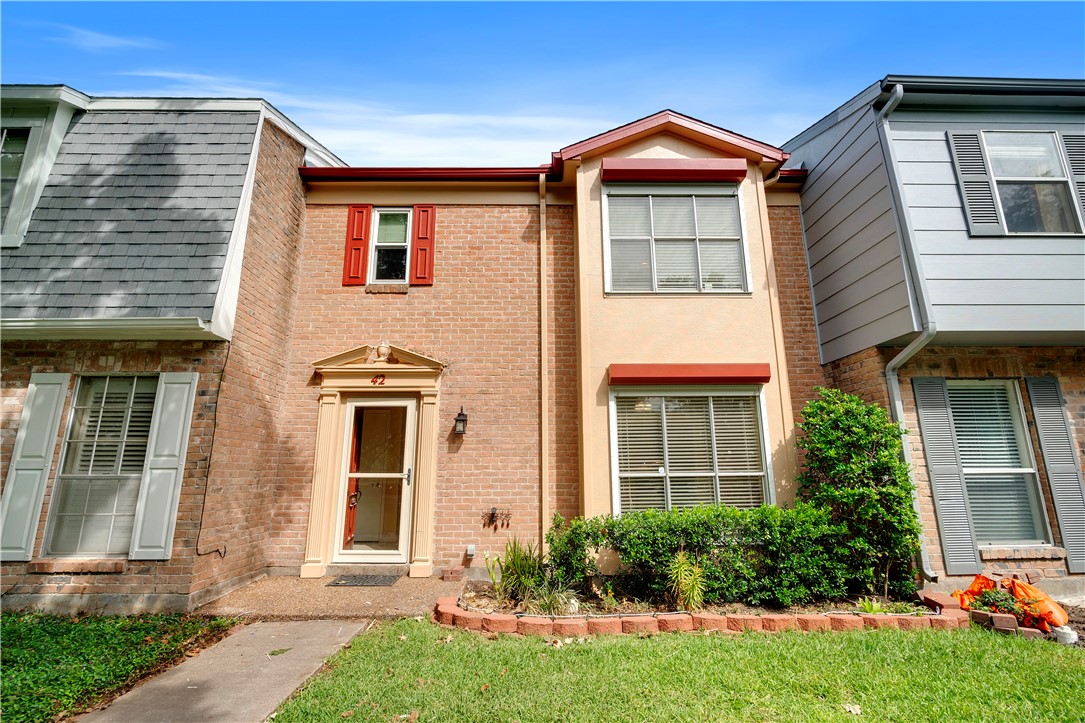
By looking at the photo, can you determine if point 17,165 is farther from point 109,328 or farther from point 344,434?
point 344,434

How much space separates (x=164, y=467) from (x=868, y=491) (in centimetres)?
798

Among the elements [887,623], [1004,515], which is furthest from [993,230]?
[887,623]

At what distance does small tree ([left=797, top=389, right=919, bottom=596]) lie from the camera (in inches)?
209

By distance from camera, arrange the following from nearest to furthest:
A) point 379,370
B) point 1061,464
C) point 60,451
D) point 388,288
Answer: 1. point 60,451
2. point 1061,464
3. point 379,370
4. point 388,288

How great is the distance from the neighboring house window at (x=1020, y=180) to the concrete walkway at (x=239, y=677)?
29.0 feet

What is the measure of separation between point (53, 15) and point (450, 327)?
619cm

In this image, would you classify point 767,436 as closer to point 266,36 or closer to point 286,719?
point 286,719

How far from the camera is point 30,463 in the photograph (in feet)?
17.9

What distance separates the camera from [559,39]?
6660 mm

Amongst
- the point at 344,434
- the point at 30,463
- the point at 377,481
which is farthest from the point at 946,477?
the point at 30,463

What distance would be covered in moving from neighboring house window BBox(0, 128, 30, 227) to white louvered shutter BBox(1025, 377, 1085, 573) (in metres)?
13.8

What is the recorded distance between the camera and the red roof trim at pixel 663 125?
722 centimetres

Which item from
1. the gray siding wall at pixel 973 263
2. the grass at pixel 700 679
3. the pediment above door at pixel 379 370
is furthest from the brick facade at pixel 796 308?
the pediment above door at pixel 379 370

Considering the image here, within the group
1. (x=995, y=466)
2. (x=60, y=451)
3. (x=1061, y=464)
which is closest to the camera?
(x=60, y=451)
